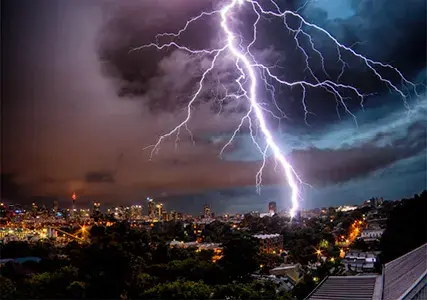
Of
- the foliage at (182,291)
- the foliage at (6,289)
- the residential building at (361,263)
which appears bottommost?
the residential building at (361,263)

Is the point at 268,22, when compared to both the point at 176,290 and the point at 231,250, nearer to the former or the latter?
the point at 176,290

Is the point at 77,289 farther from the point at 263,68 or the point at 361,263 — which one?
the point at 361,263

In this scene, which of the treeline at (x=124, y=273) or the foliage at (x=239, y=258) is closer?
the treeline at (x=124, y=273)

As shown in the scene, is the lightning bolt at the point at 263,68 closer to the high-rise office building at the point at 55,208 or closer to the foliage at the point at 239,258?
the foliage at the point at 239,258

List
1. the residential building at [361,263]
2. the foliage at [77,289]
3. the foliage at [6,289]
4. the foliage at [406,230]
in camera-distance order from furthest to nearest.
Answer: the residential building at [361,263]
the foliage at [406,230]
the foliage at [77,289]
the foliage at [6,289]

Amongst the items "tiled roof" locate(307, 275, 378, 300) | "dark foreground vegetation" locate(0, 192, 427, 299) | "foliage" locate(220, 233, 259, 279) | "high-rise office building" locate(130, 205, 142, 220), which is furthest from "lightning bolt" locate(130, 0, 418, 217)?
"high-rise office building" locate(130, 205, 142, 220)

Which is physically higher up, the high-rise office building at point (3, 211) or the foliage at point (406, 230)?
the high-rise office building at point (3, 211)

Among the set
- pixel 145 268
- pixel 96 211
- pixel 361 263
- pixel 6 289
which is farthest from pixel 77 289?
pixel 361 263

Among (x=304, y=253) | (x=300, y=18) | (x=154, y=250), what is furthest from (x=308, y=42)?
(x=304, y=253)

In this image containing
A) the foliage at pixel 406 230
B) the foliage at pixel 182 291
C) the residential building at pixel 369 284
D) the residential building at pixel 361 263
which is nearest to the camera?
the residential building at pixel 369 284

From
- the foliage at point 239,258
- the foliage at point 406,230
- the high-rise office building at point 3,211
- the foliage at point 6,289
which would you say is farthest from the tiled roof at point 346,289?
the high-rise office building at point 3,211

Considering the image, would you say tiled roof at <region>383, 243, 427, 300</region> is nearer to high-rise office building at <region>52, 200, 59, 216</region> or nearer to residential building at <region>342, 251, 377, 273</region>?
residential building at <region>342, 251, 377, 273</region>
